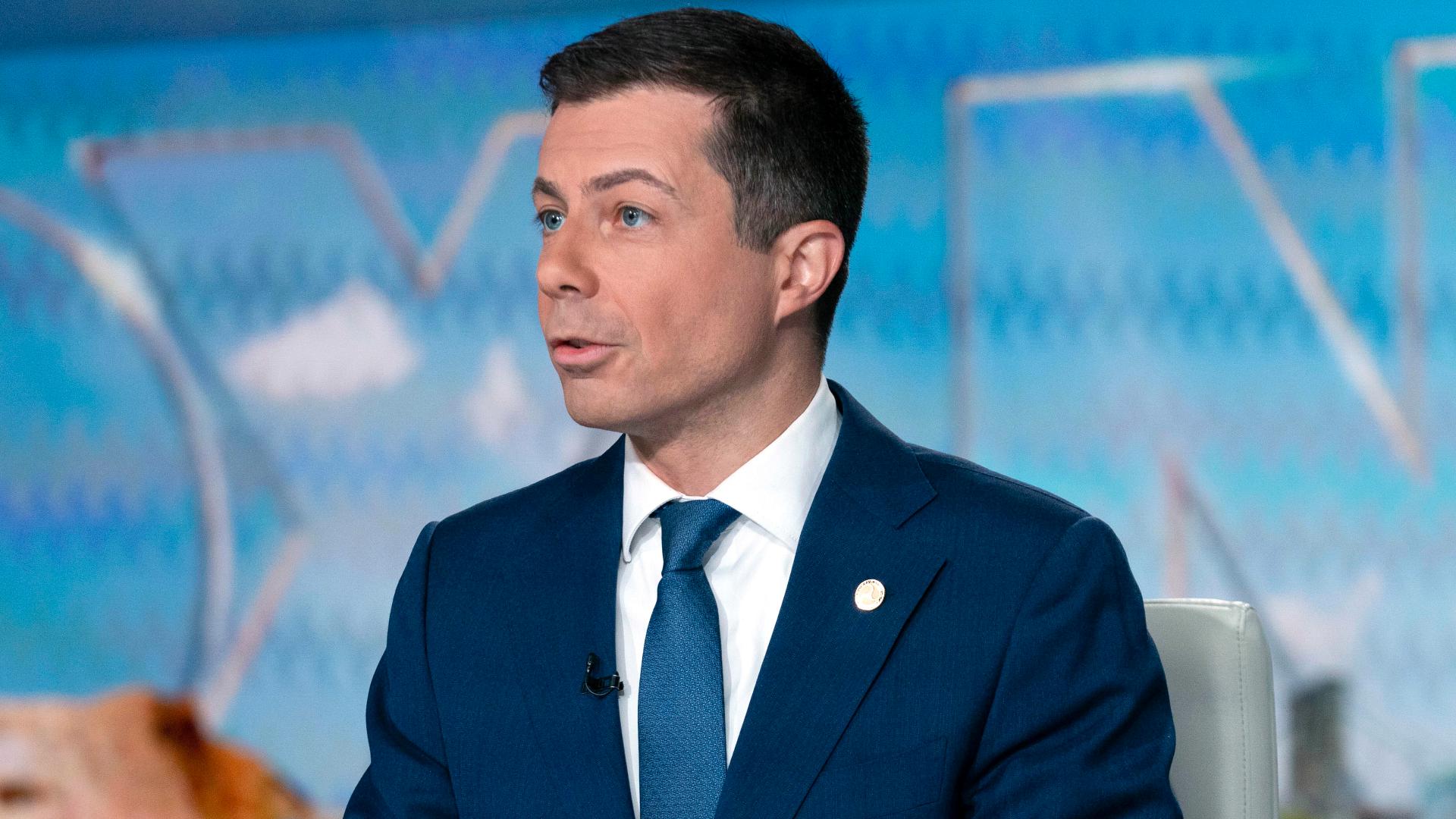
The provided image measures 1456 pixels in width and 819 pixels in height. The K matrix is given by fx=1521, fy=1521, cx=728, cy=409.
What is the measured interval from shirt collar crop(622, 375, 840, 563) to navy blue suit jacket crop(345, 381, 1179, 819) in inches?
1.0

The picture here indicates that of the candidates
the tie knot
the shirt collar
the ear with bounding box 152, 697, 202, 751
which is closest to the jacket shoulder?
the shirt collar

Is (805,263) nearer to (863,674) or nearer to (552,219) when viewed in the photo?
(552,219)

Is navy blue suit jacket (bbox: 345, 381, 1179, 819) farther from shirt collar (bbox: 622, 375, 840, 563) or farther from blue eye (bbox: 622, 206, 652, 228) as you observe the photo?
blue eye (bbox: 622, 206, 652, 228)

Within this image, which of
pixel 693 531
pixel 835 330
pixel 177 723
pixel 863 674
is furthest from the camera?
pixel 177 723

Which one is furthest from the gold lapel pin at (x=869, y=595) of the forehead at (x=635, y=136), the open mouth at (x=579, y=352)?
the forehead at (x=635, y=136)

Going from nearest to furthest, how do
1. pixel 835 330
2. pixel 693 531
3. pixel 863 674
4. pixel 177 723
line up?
1. pixel 863 674
2. pixel 693 531
3. pixel 835 330
4. pixel 177 723

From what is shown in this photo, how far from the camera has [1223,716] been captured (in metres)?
1.65

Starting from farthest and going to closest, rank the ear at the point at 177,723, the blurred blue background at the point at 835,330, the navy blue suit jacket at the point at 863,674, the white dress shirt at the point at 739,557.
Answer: the ear at the point at 177,723 < the blurred blue background at the point at 835,330 < the white dress shirt at the point at 739,557 < the navy blue suit jacket at the point at 863,674

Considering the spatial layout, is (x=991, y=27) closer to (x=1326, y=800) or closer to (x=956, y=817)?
(x=1326, y=800)

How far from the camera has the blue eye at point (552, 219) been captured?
1632 mm

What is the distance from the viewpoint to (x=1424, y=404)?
3.91m

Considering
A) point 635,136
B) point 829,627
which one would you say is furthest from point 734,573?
point 635,136

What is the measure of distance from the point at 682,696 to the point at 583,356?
361 mm

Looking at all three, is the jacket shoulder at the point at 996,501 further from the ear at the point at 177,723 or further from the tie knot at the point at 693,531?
the ear at the point at 177,723
